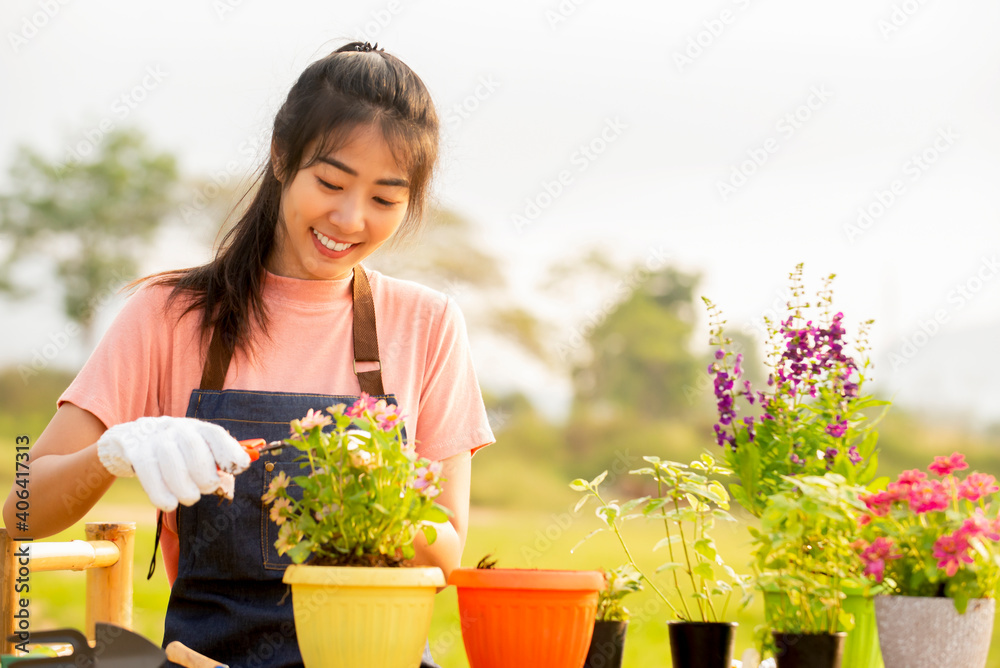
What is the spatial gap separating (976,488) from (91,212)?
27.4 m

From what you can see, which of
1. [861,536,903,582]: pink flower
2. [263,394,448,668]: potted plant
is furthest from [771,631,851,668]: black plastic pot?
[263,394,448,668]: potted plant

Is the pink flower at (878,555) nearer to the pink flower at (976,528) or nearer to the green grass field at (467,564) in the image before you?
the pink flower at (976,528)

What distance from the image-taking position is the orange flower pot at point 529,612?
4.11 ft

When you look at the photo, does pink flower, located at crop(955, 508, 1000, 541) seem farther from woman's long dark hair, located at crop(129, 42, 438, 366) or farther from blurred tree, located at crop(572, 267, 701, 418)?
blurred tree, located at crop(572, 267, 701, 418)

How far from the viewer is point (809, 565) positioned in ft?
4.29

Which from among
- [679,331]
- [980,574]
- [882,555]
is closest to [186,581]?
[882,555]

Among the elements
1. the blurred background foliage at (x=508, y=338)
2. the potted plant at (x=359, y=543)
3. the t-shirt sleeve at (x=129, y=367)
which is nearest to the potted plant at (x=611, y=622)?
the potted plant at (x=359, y=543)

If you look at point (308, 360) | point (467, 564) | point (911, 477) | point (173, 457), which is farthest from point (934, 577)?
point (467, 564)

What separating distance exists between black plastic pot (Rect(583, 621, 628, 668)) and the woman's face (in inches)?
31.7

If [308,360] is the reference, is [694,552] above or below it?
below

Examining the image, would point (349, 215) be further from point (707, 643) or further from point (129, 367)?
point (707, 643)

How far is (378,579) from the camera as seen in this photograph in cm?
114

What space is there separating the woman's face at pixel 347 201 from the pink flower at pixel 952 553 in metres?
1.05

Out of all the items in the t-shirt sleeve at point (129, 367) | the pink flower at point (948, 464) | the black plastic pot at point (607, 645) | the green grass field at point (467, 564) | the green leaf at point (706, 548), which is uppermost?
the t-shirt sleeve at point (129, 367)
